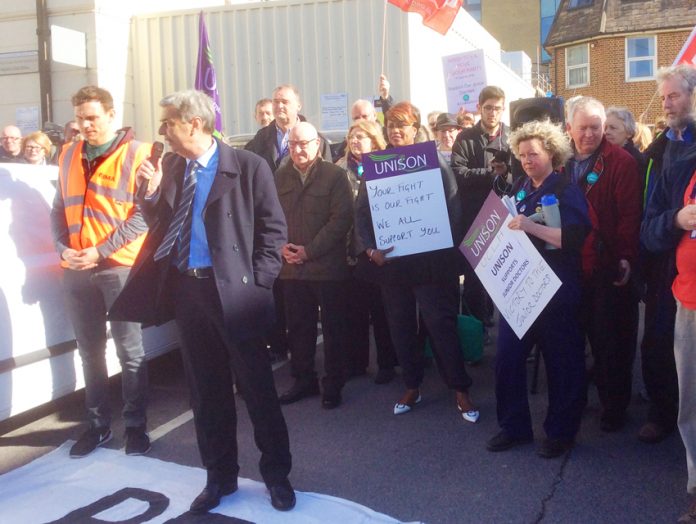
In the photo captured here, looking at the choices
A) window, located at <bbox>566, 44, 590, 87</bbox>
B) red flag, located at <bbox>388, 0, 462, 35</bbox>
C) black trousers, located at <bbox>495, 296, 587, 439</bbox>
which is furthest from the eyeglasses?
window, located at <bbox>566, 44, 590, 87</bbox>

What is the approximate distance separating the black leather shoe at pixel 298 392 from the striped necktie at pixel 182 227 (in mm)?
1910

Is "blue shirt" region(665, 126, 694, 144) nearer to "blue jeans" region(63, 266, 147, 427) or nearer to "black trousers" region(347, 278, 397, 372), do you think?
"black trousers" region(347, 278, 397, 372)

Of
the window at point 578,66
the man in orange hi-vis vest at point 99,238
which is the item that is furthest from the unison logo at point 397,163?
the window at point 578,66

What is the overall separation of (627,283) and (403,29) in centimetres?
675

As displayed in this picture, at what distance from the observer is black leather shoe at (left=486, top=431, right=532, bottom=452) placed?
14.0 ft

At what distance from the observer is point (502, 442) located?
168 inches

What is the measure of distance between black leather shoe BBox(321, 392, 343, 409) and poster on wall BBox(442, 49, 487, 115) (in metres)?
4.73

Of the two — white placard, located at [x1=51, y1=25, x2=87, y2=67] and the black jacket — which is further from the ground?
white placard, located at [x1=51, y1=25, x2=87, y2=67]

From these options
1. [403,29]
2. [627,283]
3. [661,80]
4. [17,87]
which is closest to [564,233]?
[627,283]

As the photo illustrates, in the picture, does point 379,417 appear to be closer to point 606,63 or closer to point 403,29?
point 403,29

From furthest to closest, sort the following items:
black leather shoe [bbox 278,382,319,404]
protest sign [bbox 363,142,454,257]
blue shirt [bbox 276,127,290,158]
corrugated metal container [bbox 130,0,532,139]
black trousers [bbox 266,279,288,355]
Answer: corrugated metal container [bbox 130,0,532,139] → blue shirt [bbox 276,127,290,158] → black trousers [bbox 266,279,288,355] → black leather shoe [bbox 278,382,319,404] → protest sign [bbox 363,142,454,257]

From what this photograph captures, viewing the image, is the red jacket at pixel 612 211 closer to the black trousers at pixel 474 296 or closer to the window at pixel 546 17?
the black trousers at pixel 474 296

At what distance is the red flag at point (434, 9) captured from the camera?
9.29 m

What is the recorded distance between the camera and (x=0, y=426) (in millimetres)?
5055
